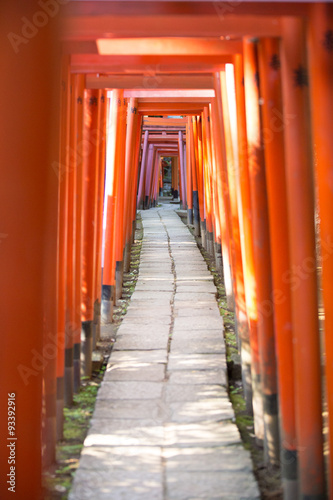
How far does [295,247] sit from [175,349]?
3043mm

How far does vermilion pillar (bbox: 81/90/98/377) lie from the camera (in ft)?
17.9

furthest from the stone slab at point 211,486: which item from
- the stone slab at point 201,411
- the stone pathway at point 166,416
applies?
the stone slab at point 201,411

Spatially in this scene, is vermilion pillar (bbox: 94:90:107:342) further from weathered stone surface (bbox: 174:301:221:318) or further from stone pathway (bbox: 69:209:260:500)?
weathered stone surface (bbox: 174:301:221:318)

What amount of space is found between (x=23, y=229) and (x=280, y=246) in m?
1.34

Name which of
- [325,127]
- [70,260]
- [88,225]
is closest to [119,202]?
[88,225]

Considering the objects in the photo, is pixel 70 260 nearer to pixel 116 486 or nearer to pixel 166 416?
pixel 166 416

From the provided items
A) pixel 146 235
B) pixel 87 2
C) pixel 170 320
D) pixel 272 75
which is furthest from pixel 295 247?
pixel 146 235

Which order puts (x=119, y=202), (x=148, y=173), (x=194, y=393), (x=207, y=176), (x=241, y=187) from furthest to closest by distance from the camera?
(x=148, y=173), (x=207, y=176), (x=119, y=202), (x=194, y=393), (x=241, y=187)

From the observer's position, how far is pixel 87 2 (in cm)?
290
